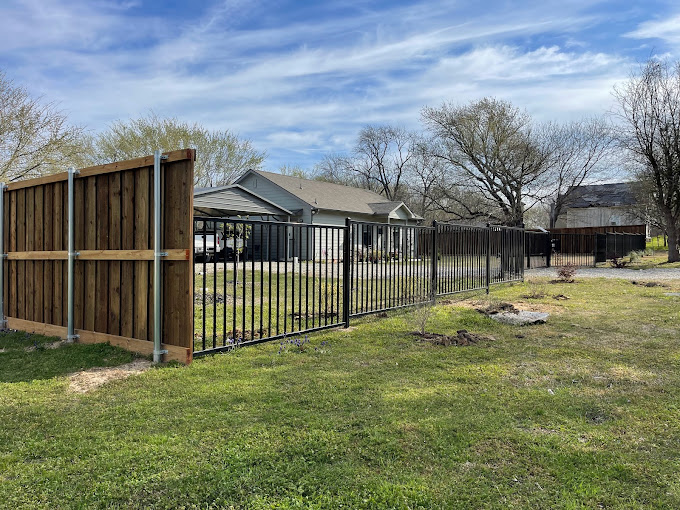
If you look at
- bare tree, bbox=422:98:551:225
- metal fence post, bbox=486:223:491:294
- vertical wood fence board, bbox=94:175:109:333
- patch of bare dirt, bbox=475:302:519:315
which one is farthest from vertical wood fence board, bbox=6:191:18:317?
bare tree, bbox=422:98:551:225

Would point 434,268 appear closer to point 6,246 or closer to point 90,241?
point 90,241

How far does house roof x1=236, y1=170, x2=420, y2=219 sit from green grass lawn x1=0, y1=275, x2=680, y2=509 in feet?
54.7

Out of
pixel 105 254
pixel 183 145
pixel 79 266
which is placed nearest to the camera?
pixel 105 254

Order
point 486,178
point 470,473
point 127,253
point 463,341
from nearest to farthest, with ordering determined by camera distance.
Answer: point 470,473
point 127,253
point 463,341
point 486,178

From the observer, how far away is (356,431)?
2.57m

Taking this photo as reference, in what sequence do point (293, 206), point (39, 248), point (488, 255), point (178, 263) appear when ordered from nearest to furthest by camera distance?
point (178, 263) < point (39, 248) < point (488, 255) < point (293, 206)

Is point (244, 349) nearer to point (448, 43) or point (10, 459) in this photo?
point (10, 459)

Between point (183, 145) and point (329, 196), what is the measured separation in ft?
32.5

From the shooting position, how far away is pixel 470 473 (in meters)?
2.13

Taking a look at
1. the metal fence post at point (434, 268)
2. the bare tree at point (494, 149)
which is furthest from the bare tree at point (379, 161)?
the metal fence post at point (434, 268)

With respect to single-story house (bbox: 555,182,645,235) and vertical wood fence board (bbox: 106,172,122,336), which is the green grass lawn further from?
single-story house (bbox: 555,182,645,235)

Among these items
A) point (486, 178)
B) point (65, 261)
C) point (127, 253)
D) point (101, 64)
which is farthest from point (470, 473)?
point (486, 178)

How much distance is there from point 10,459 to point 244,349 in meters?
2.40

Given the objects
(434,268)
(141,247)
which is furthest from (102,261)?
(434,268)
